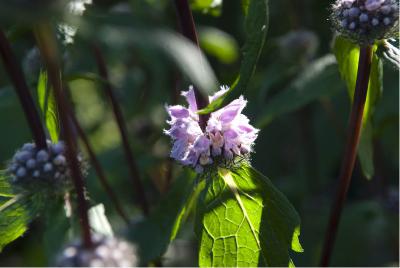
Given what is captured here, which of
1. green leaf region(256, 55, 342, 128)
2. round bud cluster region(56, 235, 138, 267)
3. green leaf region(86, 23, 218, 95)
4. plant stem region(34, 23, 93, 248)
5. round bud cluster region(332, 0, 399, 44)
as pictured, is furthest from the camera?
green leaf region(256, 55, 342, 128)

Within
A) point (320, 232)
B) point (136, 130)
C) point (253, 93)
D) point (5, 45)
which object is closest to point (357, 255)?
point (320, 232)

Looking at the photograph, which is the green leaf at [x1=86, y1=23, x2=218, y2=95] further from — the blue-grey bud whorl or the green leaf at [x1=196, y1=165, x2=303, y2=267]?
the blue-grey bud whorl

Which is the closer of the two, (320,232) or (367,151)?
(367,151)

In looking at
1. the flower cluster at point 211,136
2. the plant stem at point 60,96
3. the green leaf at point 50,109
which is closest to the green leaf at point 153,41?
the plant stem at point 60,96

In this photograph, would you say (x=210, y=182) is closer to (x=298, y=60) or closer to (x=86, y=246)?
(x=86, y=246)

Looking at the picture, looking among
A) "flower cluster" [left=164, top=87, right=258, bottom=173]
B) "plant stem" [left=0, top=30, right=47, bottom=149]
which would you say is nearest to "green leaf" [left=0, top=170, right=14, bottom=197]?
"plant stem" [left=0, top=30, right=47, bottom=149]

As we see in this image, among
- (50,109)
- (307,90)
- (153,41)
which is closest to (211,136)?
(50,109)
